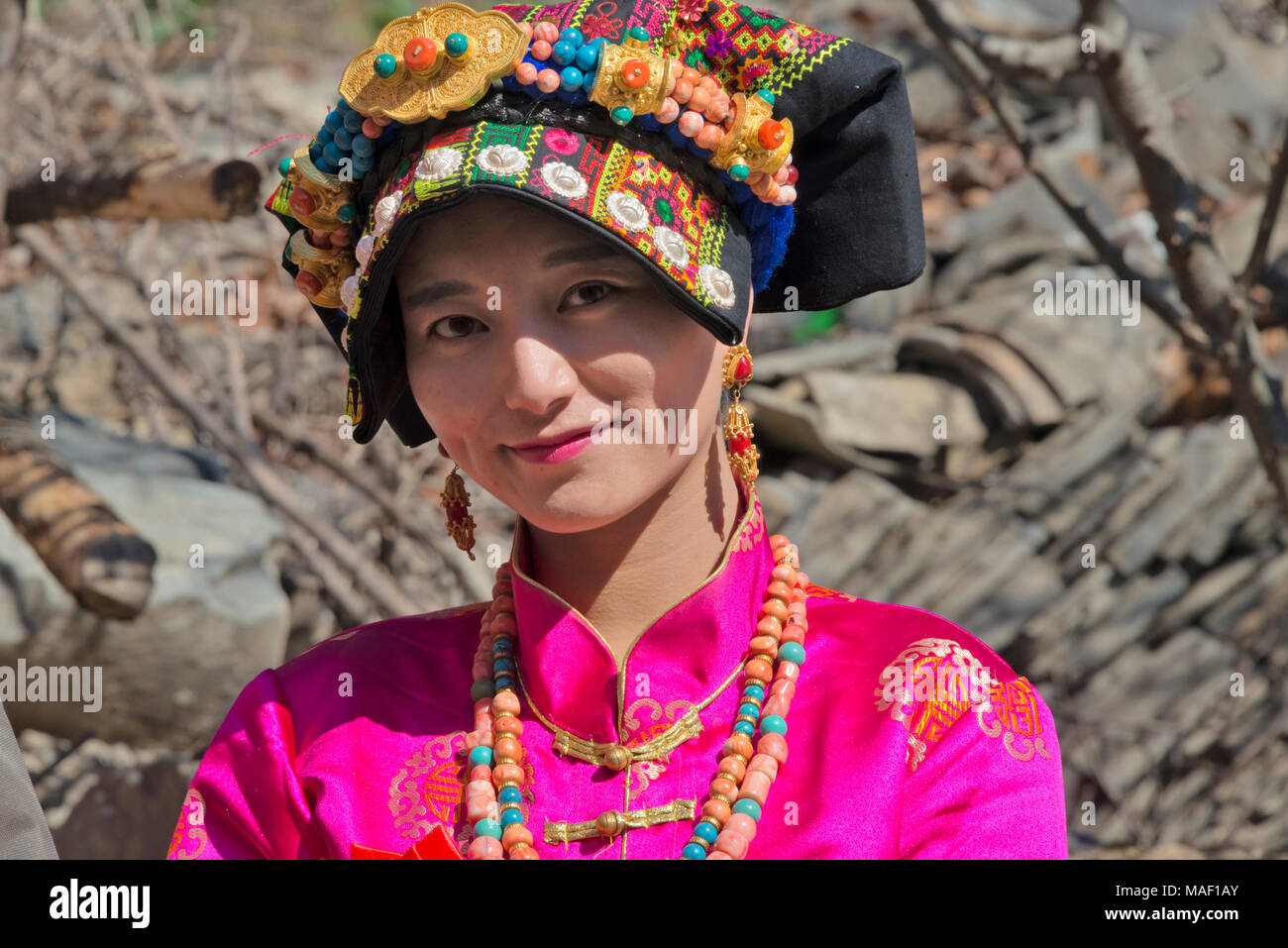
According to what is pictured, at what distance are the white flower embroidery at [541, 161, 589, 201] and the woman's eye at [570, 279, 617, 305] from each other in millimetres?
132

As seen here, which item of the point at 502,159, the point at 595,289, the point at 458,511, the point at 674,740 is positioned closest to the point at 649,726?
the point at 674,740

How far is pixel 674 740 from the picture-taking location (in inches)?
83.9

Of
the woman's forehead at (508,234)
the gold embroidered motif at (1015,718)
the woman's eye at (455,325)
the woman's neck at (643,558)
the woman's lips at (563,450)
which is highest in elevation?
the woman's forehead at (508,234)

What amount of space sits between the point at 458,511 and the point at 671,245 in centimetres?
69

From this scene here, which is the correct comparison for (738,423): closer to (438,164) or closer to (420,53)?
(438,164)

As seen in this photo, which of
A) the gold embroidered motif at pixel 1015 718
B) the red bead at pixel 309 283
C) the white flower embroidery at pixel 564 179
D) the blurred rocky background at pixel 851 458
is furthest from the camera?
the blurred rocky background at pixel 851 458

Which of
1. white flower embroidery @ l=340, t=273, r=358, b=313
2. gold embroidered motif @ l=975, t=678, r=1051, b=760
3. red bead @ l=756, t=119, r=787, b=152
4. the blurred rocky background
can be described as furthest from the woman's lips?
the blurred rocky background

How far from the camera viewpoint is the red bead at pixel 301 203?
7.20 ft

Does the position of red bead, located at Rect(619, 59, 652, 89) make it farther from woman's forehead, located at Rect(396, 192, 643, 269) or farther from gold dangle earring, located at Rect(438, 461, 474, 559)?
gold dangle earring, located at Rect(438, 461, 474, 559)

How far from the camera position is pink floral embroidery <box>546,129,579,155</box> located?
1.97 meters

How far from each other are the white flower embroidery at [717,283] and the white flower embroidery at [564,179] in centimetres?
21

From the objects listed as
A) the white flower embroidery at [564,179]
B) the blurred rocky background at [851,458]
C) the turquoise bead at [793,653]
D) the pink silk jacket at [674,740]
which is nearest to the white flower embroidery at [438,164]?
the white flower embroidery at [564,179]

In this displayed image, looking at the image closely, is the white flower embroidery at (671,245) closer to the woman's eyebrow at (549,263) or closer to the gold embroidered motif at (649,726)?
the woman's eyebrow at (549,263)

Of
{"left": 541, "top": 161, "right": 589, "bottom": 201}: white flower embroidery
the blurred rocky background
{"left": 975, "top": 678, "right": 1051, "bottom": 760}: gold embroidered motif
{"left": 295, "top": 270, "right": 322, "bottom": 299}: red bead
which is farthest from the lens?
the blurred rocky background
